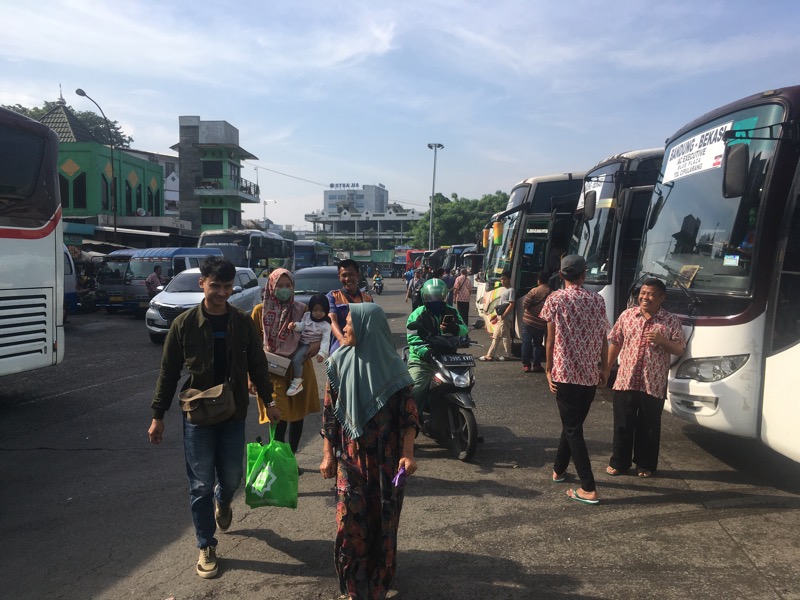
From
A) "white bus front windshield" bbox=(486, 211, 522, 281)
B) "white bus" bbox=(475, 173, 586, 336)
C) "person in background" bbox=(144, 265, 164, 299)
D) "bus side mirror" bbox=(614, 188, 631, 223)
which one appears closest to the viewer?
"bus side mirror" bbox=(614, 188, 631, 223)

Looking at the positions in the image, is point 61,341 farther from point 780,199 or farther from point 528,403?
point 780,199

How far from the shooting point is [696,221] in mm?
5375

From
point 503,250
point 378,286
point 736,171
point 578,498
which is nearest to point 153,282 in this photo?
point 503,250

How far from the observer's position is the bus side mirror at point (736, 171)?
181 inches

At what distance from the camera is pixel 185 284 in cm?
1384

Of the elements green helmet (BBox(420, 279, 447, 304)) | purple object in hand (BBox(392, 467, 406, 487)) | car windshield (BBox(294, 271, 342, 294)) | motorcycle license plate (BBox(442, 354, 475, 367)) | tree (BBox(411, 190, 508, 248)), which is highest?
tree (BBox(411, 190, 508, 248))

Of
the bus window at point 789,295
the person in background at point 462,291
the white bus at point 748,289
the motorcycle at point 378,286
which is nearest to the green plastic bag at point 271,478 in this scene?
the white bus at point 748,289

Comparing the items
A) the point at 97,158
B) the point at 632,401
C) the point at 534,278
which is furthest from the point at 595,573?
the point at 97,158

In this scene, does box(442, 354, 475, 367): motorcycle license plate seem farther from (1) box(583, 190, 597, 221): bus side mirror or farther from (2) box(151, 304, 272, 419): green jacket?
(1) box(583, 190, 597, 221): bus side mirror

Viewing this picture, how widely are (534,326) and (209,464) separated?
684 cm

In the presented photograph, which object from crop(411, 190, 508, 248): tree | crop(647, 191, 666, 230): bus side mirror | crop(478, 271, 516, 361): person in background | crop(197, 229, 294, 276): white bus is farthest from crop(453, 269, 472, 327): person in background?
crop(411, 190, 508, 248): tree

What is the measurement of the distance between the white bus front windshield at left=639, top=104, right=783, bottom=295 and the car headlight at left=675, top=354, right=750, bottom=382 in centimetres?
54

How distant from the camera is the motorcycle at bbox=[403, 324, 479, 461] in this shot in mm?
5473

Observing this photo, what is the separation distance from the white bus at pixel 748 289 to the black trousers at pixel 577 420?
0.95 m
